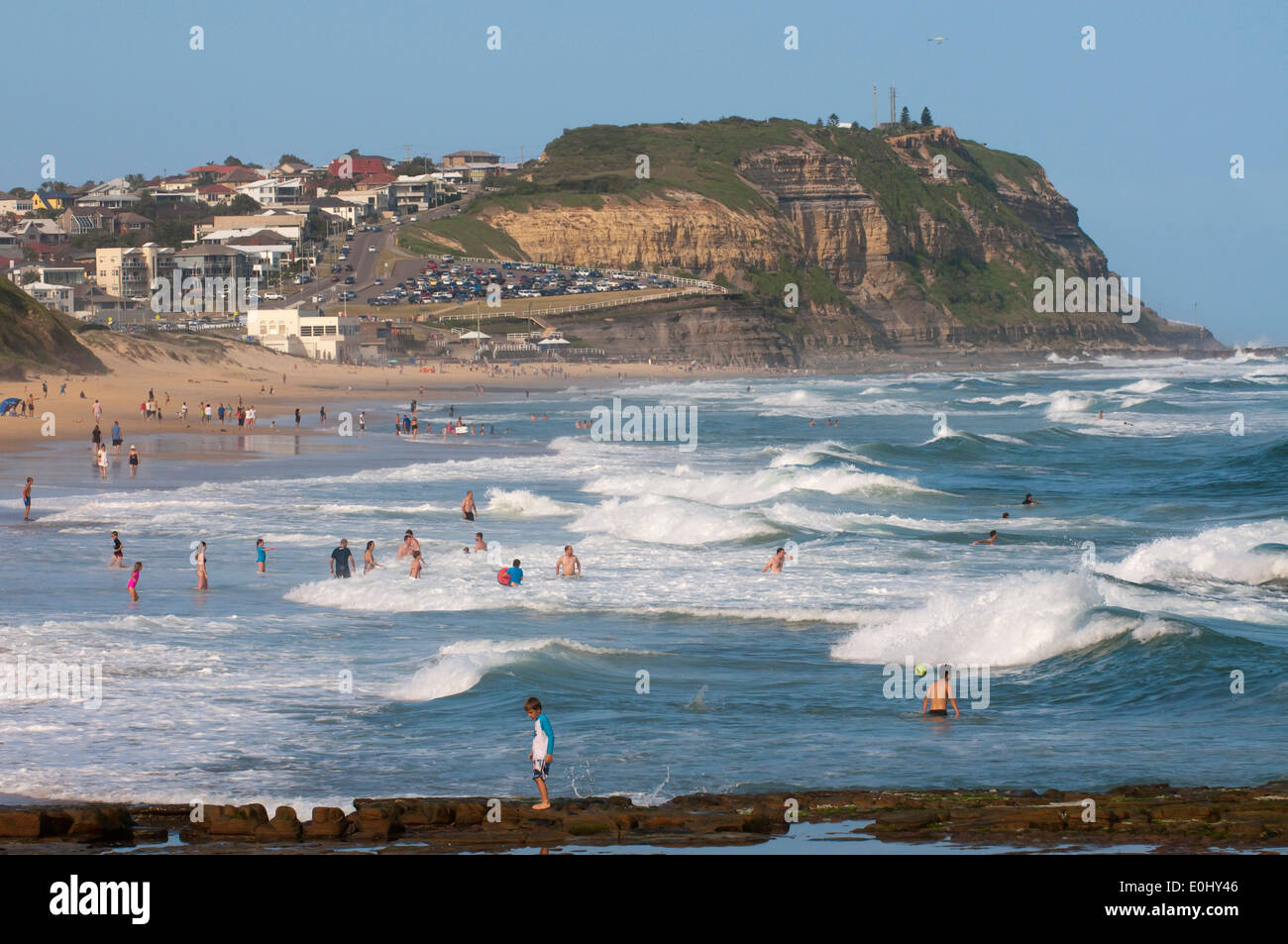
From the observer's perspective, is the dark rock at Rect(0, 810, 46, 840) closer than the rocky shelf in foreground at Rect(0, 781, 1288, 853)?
Yes

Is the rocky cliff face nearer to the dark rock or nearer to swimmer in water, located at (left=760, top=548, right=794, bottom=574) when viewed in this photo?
swimmer in water, located at (left=760, top=548, right=794, bottom=574)

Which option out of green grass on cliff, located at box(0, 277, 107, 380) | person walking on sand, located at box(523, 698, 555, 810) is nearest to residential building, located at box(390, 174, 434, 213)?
green grass on cliff, located at box(0, 277, 107, 380)

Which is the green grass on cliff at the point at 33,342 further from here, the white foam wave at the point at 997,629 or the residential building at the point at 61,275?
the residential building at the point at 61,275

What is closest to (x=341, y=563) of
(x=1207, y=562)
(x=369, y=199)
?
(x=1207, y=562)

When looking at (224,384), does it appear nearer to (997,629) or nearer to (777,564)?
(777,564)

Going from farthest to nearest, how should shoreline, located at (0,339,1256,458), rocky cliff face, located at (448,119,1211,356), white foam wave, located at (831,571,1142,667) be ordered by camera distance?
rocky cliff face, located at (448,119,1211,356) < shoreline, located at (0,339,1256,458) < white foam wave, located at (831,571,1142,667)

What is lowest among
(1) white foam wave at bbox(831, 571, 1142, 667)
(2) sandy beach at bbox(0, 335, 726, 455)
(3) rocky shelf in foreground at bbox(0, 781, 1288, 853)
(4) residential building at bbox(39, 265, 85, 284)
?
(3) rocky shelf in foreground at bbox(0, 781, 1288, 853)

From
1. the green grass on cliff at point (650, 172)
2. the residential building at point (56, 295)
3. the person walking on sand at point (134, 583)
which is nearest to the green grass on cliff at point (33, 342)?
the person walking on sand at point (134, 583)
